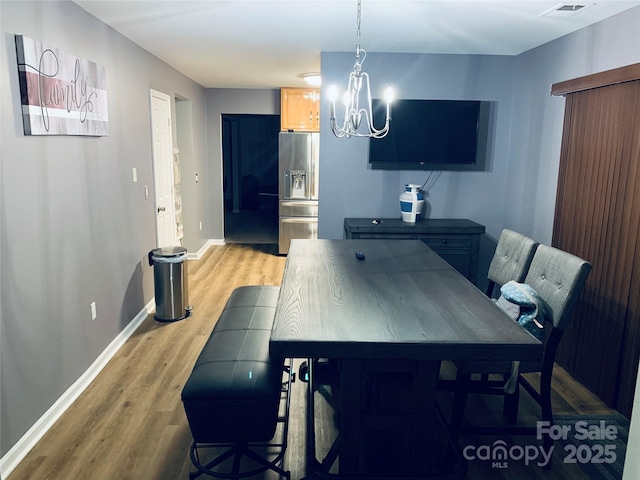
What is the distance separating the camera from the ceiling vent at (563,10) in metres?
2.76

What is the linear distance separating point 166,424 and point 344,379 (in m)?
1.23

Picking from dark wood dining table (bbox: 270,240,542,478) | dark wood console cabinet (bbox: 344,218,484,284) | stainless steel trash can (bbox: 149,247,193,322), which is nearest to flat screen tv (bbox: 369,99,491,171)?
dark wood console cabinet (bbox: 344,218,484,284)

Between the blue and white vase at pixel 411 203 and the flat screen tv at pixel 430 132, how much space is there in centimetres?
26

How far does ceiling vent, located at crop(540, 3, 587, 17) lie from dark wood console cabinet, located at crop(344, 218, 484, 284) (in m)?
1.69

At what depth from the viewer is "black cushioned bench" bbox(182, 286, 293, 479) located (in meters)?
2.02

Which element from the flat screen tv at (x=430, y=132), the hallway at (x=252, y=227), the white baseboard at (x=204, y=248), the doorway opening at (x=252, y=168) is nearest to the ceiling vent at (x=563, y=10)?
the flat screen tv at (x=430, y=132)

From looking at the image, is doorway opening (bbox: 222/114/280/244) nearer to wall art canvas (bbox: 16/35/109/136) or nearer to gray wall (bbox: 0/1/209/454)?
gray wall (bbox: 0/1/209/454)

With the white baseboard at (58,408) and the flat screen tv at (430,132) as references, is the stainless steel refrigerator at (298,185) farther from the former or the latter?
the white baseboard at (58,408)

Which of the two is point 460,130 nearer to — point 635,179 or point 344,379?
point 635,179

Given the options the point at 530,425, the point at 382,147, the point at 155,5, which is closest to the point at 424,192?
the point at 382,147

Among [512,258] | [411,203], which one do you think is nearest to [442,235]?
[411,203]

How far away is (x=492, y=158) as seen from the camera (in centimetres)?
440

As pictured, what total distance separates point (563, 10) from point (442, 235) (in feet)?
6.00

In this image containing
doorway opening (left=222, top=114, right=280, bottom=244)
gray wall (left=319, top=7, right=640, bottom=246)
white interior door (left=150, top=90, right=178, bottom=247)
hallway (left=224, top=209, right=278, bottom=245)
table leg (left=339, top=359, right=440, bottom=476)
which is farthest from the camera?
doorway opening (left=222, top=114, right=280, bottom=244)
